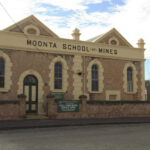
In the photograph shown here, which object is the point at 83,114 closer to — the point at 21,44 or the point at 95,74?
the point at 95,74

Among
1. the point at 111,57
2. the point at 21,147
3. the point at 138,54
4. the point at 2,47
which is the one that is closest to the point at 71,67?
the point at 111,57

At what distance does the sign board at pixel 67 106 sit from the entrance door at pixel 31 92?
280 cm

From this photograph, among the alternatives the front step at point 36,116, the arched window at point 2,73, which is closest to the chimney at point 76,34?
the arched window at point 2,73

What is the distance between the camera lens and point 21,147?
297 inches

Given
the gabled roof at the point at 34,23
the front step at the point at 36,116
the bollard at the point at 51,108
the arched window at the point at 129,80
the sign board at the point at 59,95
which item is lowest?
the front step at the point at 36,116

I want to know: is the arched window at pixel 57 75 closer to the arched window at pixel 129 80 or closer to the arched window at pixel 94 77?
the arched window at pixel 94 77

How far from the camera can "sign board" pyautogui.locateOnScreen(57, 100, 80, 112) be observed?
17047 mm

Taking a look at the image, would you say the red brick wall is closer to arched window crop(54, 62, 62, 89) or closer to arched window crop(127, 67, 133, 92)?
arched window crop(127, 67, 133, 92)

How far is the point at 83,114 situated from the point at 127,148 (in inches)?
408

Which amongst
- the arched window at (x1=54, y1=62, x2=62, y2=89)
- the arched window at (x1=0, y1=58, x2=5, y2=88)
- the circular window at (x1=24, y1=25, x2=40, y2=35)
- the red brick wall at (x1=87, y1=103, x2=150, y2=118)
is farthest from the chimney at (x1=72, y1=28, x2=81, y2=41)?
the arched window at (x1=0, y1=58, x2=5, y2=88)

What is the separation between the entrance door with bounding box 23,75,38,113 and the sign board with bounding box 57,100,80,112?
2.80m

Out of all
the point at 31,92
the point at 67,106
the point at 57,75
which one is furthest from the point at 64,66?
the point at 67,106

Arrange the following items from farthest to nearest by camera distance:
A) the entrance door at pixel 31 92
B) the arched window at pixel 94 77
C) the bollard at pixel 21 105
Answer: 1. the arched window at pixel 94 77
2. the entrance door at pixel 31 92
3. the bollard at pixel 21 105

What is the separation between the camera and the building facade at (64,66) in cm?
1842
